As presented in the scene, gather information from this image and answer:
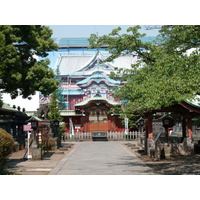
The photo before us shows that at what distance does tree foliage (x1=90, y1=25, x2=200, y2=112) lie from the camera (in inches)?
410

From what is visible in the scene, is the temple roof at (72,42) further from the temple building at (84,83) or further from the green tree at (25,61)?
the green tree at (25,61)

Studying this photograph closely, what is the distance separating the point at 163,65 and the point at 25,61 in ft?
49.4

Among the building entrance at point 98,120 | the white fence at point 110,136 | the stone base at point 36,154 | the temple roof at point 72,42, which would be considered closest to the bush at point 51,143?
the stone base at point 36,154

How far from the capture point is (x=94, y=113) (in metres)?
39.2

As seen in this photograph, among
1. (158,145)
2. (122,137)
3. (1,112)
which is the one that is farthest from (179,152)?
(122,137)

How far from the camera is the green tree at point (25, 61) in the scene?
21.3 metres

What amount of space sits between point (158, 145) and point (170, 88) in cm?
694

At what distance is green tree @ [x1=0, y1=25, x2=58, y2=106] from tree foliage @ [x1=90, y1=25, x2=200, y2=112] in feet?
28.5

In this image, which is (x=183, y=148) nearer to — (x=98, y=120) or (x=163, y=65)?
(x=163, y=65)

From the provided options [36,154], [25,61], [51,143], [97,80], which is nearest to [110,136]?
[97,80]

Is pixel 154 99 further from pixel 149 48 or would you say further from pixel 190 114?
pixel 190 114

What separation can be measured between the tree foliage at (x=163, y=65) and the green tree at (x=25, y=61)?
28.5 ft

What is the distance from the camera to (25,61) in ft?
78.8

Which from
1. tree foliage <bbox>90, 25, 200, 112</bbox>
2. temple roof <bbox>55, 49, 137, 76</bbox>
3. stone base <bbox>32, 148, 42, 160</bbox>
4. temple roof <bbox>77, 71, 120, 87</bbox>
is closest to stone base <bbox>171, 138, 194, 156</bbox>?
tree foliage <bbox>90, 25, 200, 112</bbox>
